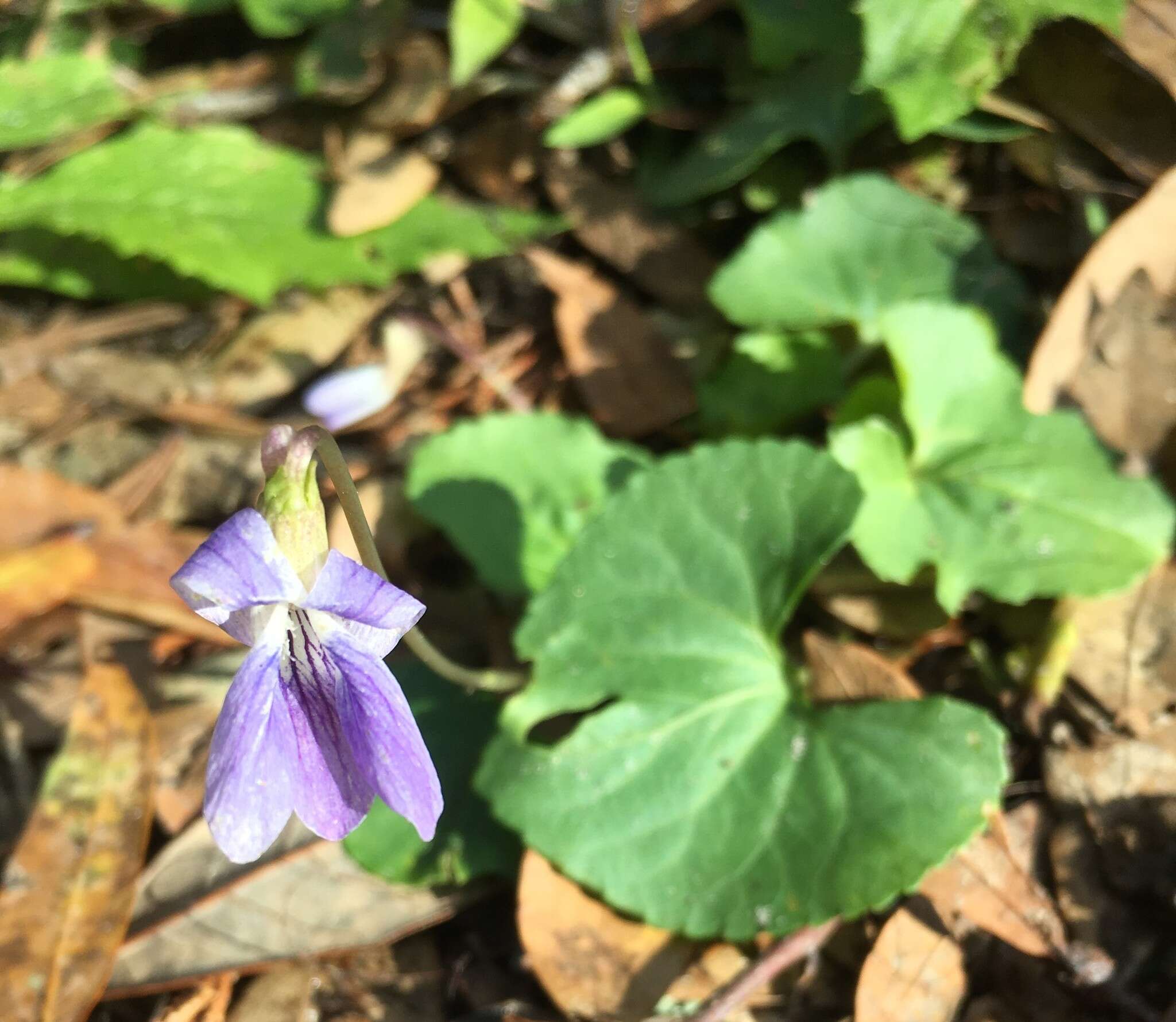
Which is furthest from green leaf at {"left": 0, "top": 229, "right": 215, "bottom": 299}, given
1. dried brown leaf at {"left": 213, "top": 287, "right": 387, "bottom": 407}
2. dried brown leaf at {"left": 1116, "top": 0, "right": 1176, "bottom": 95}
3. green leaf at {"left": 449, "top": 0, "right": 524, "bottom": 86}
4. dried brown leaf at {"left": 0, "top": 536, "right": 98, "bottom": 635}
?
dried brown leaf at {"left": 1116, "top": 0, "right": 1176, "bottom": 95}

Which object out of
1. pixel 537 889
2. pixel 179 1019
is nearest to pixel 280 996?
pixel 179 1019

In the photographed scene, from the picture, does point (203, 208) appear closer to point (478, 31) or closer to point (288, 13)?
point (288, 13)

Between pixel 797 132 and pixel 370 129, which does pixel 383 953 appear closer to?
pixel 797 132

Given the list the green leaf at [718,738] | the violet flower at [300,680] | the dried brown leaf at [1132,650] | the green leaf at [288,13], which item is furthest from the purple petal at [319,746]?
the green leaf at [288,13]

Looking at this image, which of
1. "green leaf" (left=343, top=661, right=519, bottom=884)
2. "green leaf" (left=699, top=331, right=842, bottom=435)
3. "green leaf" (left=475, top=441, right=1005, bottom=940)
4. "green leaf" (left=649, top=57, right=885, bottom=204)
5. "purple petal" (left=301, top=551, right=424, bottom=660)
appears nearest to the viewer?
"purple petal" (left=301, top=551, right=424, bottom=660)

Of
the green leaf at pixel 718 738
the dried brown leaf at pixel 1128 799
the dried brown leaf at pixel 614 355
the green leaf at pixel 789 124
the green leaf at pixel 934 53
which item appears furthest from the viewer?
the dried brown leaf at pixel 614 355

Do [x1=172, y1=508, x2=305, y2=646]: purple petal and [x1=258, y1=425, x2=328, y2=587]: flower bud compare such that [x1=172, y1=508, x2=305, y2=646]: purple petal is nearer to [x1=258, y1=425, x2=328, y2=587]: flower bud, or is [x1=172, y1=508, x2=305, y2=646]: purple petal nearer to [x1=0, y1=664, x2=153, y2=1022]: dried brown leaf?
[x1=258, y1=425, x2=328, y2=587]: flower bud

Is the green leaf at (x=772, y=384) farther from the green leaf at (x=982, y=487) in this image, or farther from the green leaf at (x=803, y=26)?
the green leaf at (x=803, y=26)
